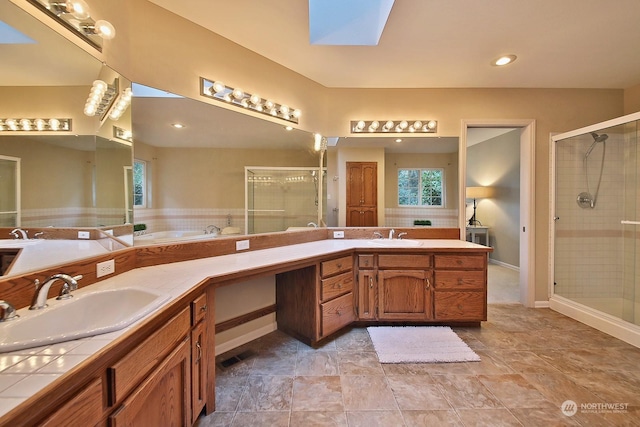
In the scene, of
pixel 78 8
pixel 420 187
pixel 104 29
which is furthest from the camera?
pixel 420 187

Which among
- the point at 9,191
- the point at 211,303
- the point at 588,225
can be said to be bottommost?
the point at 211,303

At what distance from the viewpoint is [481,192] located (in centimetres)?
459

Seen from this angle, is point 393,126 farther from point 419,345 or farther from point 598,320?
point 598,320

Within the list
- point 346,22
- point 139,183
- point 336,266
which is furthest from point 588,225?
point 139,183

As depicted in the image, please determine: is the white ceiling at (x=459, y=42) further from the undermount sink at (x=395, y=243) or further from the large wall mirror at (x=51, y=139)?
the undermount sink at (x=395, y=243)

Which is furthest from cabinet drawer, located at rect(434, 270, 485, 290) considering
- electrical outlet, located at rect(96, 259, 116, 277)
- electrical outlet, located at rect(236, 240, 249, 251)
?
electrical outlet, located at rect(96, 259, 116, 277)

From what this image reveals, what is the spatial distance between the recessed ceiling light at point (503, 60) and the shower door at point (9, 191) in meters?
3.35

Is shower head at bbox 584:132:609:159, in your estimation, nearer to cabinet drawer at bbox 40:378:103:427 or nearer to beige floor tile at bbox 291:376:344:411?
beige floor tile at bbox 291:376:344:411

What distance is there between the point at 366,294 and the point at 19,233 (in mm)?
2209

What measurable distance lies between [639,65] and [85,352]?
445 centimetres

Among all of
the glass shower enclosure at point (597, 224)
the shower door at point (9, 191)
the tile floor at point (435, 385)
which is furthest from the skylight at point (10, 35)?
the glass shower enclosure at point (597, 224)

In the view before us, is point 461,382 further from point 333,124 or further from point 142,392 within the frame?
point 333,124

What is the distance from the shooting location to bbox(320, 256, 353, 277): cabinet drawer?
2.04 meters

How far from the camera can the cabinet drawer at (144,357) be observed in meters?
0.73
